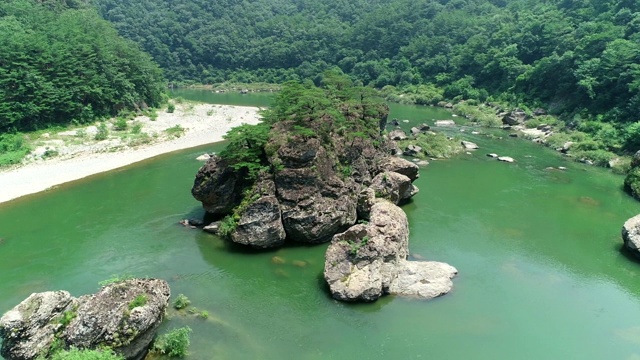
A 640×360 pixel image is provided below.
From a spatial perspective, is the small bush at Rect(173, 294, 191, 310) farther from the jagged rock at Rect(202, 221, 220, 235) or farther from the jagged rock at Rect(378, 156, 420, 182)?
the jagged rock at Rect(378, 156, 420, 182)

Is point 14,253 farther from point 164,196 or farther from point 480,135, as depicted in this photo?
point 480,135

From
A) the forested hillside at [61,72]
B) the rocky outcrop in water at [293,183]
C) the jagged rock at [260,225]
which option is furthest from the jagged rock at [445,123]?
the jagged rock at [260,225]

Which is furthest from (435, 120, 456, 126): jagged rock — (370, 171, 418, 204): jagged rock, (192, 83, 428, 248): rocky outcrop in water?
(192, 83, 428, 248): rocky outcrop in water

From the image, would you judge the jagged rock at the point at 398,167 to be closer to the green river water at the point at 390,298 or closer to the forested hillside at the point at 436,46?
the green river water at the point at 390,298

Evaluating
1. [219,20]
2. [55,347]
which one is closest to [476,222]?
[55,347]

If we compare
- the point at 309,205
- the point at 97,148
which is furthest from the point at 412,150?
the point at 97,148

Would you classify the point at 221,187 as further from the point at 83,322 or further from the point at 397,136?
the point at 397,136

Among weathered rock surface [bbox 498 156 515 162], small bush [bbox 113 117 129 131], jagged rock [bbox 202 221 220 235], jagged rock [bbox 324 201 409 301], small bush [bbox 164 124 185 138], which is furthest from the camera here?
small bush [bbox 164 124 185 138]
